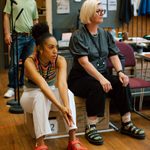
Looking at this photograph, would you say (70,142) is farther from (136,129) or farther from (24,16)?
(24,16)

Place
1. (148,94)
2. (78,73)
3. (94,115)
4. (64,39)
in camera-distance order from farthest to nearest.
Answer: (64,39), (148,94), (78,73), (94,115)

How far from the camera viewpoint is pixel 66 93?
2562 millimetres

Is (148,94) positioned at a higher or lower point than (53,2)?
lower

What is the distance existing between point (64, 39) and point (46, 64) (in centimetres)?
178

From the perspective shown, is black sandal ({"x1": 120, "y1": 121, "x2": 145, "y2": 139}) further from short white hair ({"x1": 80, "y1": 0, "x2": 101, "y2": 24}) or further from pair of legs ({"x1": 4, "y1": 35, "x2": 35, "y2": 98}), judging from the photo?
pair of legs ({"x1": 4, "y1": 35, "x2": 35, "y2": 98})

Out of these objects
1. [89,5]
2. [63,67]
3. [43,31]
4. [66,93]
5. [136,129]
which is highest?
[89,5]

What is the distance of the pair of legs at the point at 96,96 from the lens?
280cm

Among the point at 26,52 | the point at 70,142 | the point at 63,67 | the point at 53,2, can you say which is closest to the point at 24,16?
the point at 26,52

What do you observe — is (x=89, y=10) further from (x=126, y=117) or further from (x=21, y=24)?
(x=21, y=24)

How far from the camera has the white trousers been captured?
96.3 inches

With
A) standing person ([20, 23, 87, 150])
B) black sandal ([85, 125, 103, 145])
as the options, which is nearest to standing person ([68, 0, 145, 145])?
black sandal ([85, 125, 103, 145])

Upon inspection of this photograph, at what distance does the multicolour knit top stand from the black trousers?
288mm

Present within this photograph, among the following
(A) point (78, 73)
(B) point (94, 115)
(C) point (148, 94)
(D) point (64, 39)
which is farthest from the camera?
(D) point (64, 39)

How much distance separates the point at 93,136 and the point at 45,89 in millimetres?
624
